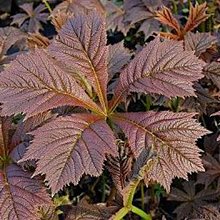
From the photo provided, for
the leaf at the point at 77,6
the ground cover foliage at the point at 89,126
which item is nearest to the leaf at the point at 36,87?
the ground cover foliage at the point at 89,126

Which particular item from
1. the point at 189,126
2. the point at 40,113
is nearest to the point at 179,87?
the point at 189,126

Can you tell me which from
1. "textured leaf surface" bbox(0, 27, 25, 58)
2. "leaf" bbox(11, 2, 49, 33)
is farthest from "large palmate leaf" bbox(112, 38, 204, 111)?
"leaf" bbox(11, 2, 49, 33)

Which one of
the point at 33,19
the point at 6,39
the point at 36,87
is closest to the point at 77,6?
the point at 33,19

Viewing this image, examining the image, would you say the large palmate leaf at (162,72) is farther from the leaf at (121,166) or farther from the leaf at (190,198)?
the leaf at (190,198)

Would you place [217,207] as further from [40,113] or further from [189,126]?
[40,113]

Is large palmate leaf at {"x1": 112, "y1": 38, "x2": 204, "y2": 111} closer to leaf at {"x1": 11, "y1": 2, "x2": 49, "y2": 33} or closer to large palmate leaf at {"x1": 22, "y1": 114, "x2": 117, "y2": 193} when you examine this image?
large palmate leaf at {"x1": 22, "y1": 114, "x2": 117, "y2": 193}
